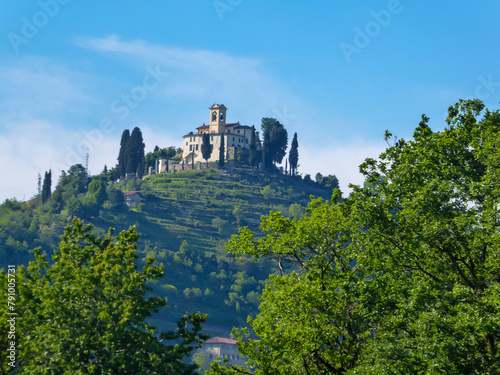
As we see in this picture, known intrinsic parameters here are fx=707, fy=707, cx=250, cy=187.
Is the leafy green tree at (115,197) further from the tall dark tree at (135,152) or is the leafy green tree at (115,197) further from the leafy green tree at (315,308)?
the leafy green tree at (315,308)

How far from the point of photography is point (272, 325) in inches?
829

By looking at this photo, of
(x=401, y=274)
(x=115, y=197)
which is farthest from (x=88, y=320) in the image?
(x=115, y=197)

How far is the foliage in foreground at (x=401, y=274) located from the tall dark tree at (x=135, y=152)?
544ft

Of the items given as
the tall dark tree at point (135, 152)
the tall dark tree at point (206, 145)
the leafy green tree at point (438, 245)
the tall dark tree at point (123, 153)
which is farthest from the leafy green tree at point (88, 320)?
the tall dark tree at point (206, 145)

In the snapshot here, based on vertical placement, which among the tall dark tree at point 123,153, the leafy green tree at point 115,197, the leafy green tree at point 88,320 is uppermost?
the tall dark tree at point 123,153

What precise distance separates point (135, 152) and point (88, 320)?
171902mm

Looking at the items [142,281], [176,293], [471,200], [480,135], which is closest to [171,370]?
[142,281]

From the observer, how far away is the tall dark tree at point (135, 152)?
18500 cm

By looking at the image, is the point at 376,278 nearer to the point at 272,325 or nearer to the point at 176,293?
the point at 272,325

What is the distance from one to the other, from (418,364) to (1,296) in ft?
40.6

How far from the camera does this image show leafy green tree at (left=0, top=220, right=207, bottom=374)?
66.2 ft

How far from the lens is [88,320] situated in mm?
20734

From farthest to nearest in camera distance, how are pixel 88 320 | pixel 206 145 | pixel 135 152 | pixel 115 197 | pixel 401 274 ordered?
1. pixel 115 197
2. pixel 206 145
3. pixel 135 152
4. pixel 88 320
5. pixel 401 274

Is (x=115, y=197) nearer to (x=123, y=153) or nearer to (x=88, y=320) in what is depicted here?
(x=123, y=153)
